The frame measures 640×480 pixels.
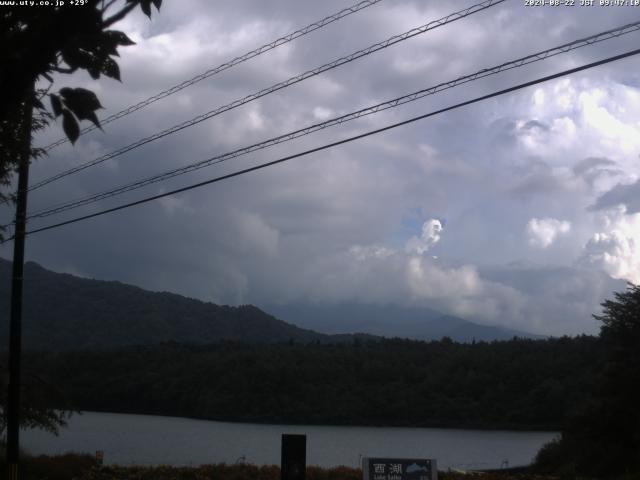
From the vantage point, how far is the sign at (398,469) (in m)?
14.0

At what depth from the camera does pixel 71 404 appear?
797 inches

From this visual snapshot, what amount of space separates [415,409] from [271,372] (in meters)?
11.3

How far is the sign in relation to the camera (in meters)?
14.0

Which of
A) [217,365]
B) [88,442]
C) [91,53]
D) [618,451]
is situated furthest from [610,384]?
[217,365]

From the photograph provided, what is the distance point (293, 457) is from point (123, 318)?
104 m

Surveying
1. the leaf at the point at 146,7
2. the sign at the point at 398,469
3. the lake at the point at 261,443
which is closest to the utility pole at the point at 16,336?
the sign at the point at 398,469

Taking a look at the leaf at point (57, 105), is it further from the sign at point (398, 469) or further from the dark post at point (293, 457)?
the sign at point (398, 469)

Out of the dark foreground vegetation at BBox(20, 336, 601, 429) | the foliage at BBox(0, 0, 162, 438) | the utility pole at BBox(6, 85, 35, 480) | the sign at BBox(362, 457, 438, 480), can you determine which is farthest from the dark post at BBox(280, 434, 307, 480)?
the dark foreground vegetation at BBox(20, 336, 601, 429)

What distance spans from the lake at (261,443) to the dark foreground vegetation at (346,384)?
2.79m

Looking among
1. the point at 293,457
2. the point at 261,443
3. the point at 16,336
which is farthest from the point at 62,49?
the point at 261,443

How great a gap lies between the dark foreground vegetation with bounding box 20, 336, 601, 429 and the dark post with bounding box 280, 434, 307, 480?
4266cm

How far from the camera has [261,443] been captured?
41250 millimetres

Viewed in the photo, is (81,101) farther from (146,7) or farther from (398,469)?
(398,469)

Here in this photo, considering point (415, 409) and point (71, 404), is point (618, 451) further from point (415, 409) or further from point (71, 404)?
point (415, 409)
